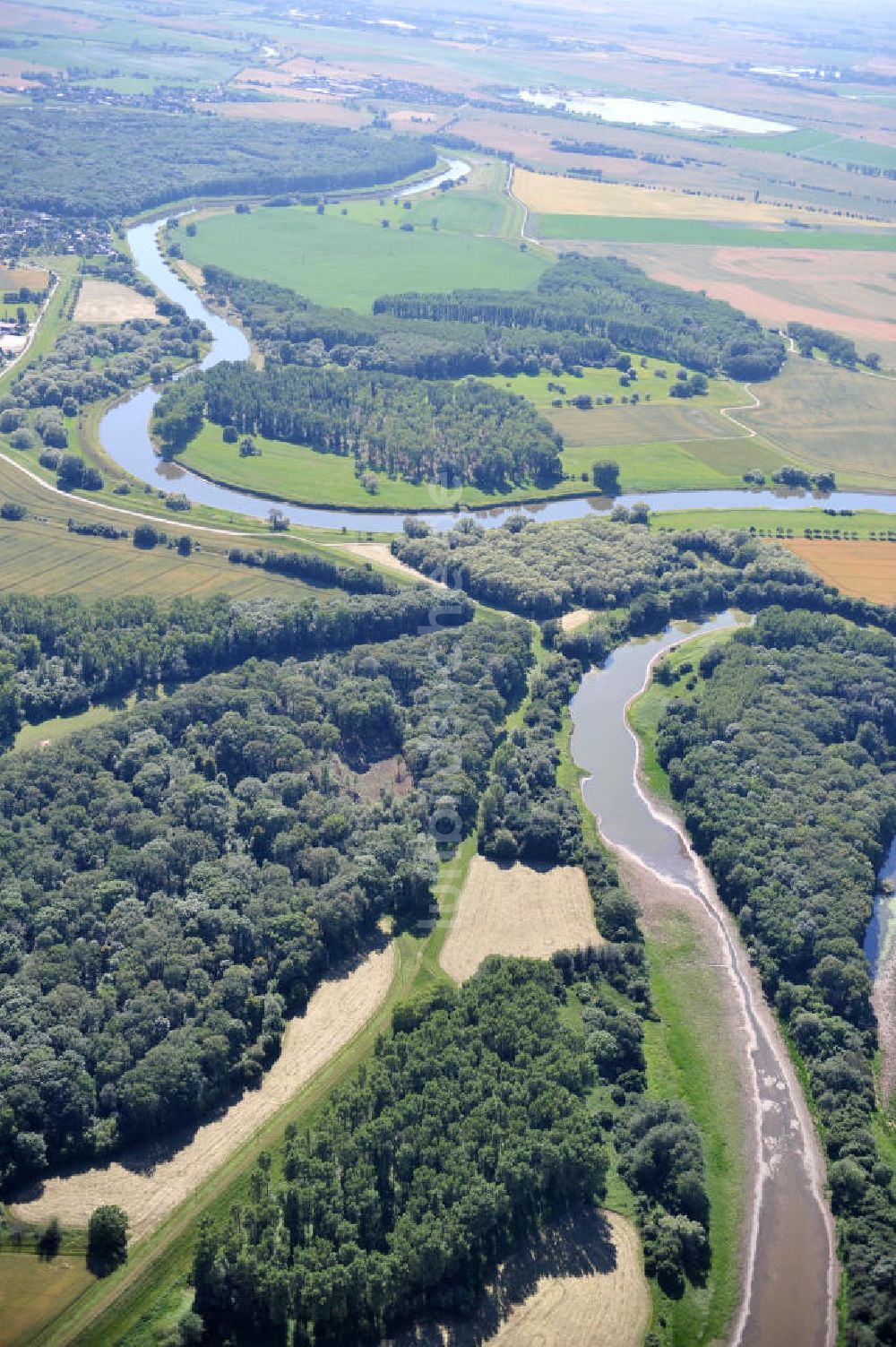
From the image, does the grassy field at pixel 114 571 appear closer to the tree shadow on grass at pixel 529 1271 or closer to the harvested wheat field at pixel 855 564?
the harvested wheat field at pixel 855 564

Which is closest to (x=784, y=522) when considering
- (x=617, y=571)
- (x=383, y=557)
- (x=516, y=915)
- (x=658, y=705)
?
(x=617, y=571)

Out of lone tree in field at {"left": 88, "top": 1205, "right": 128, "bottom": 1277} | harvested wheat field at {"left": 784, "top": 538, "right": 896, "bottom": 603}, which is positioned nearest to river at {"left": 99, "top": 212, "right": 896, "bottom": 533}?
harvested wheat field at {"left": 784, "top": 538, "right": 896, "bottom": 603}

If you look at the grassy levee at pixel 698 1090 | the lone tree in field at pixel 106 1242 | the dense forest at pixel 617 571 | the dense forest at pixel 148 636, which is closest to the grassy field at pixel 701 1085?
the grassy levee at pixel 698 1090

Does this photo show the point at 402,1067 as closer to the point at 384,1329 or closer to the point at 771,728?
the point at 384,1329

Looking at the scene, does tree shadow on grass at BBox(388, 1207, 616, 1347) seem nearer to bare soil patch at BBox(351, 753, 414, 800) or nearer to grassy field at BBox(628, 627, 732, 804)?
bare soil patch at BBox(351, 753, 414, 800)

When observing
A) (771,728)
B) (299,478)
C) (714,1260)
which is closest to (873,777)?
(771,728)

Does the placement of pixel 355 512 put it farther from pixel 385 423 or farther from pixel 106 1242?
pixel 106 1242
